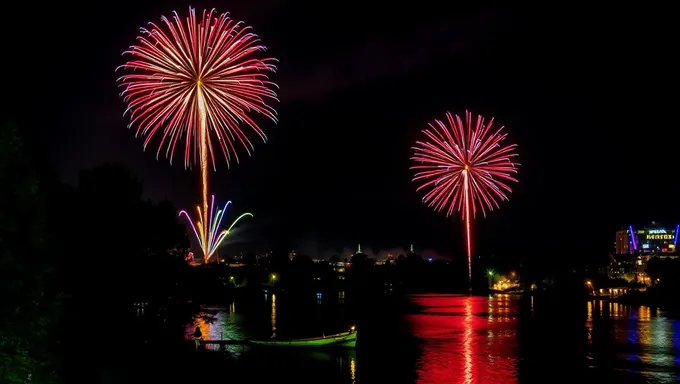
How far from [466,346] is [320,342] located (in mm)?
14582

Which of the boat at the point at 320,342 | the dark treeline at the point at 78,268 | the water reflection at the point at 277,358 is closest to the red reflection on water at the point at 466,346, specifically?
the water reflection at the point at 277,358

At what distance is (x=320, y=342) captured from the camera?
65.5m

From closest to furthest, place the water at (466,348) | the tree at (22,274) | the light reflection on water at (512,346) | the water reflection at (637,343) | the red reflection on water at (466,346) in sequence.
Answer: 1. the tree at (22,274)
2. the water at (466,348)
3. the red reflection on water at (466,346)
4. the light reflection on water at (512,346)
5. the water reflection at (637,343)

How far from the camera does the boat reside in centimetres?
6506

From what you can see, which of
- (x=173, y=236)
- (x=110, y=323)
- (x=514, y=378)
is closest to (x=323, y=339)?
(x=514, y=378)

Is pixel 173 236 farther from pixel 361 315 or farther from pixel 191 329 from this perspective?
pixel 361 315

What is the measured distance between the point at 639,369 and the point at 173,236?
3520cm

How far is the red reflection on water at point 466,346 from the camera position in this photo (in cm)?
5547

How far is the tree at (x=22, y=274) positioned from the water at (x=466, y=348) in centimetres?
3623

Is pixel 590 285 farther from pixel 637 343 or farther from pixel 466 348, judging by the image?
pixel 466 348

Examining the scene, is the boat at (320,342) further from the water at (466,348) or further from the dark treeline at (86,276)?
the dark treeline at (86,276)

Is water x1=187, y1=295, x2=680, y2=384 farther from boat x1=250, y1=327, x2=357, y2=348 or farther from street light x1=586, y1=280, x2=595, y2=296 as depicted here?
street light x1=586, y1=280, x2=595, y2=296

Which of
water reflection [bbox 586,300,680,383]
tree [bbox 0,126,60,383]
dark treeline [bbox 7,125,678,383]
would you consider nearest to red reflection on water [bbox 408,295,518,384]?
water reflection [bbox 586,300,680,383]

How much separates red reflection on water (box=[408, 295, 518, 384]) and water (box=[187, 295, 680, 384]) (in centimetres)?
8
